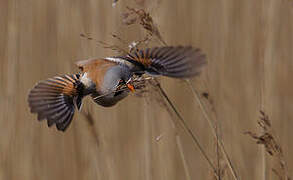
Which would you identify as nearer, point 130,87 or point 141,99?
point 130,87

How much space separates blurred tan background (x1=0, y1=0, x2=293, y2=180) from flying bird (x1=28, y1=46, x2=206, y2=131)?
1.72 feet

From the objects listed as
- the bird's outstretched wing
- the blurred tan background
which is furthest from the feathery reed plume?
the blurred tan background

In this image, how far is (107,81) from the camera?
666 millimetres

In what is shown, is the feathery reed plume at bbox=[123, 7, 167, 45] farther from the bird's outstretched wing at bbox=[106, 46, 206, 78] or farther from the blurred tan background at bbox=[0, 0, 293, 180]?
the blurred tan background at bbox=[0, 0, 293, 180]

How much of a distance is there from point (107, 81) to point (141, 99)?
0.75 meters

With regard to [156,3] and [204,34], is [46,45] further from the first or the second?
[156,3]

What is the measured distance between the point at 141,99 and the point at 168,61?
72 cm

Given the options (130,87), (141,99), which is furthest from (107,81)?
(141,99)

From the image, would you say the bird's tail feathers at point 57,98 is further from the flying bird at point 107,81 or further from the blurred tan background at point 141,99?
the blurred tan background at point 141,99

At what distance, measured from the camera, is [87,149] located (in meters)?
1.31

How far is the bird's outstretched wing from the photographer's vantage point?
2.14 ft

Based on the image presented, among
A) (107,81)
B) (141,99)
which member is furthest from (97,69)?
(141,99)

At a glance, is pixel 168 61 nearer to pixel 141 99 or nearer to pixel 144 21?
pixel 144 21

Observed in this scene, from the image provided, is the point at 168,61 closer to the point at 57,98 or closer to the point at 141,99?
the point at 57,98
